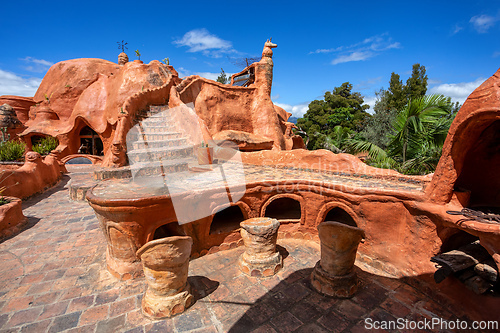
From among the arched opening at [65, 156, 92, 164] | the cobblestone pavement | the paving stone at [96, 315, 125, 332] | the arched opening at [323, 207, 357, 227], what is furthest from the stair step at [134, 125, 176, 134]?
the paving stone at [96, 315, 125, 332]

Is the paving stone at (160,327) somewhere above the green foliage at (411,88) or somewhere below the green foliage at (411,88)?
below

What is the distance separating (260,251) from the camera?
589cm

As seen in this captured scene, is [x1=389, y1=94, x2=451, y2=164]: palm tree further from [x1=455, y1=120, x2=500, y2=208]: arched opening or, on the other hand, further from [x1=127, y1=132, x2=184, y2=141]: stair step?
[x1=127, y1=132, x2=184, y2=141]: stair step

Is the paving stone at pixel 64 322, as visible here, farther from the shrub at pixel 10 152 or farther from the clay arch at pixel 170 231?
the shrub at pixel 10 152

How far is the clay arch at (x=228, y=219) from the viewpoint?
6.84 m

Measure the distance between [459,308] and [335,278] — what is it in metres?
2.35

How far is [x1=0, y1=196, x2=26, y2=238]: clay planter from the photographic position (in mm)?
7223

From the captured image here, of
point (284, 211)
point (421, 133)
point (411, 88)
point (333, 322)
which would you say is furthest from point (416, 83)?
point (333, 322)

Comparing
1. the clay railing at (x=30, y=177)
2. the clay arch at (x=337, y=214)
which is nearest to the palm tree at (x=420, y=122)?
the clay arch at (x=337, y=214)

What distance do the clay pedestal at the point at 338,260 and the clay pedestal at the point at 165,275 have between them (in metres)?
2.98

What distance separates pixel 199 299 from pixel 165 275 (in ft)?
3.46

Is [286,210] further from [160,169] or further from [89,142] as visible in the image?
[89,142]

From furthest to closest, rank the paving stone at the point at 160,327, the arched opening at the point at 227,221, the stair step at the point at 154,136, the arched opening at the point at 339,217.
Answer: the stair step at the point at 154,136, the arched opening at the point at 339,217, the arched opening at the point at 227,221, the paving stone at the point at 160,327

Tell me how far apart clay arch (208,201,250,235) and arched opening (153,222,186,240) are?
0.87 metres
